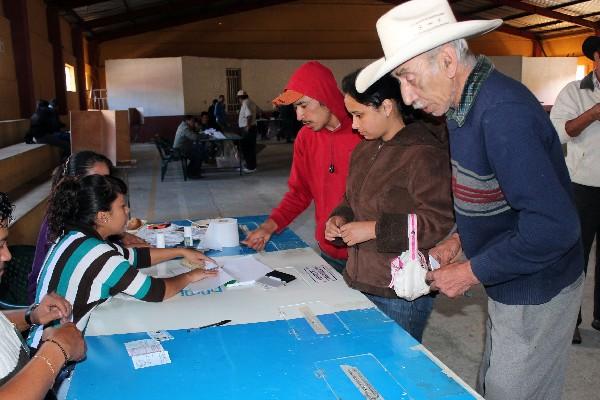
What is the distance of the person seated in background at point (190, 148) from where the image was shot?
28.4 feet

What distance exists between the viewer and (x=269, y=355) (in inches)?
49.7

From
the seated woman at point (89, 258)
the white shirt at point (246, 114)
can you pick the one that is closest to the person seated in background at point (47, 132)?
the white shirt at point (246, 114)

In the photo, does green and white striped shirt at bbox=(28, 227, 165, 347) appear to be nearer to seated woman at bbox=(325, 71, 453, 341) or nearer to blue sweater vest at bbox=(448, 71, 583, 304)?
seated woman at bbox=(325, 71, 453, 341)

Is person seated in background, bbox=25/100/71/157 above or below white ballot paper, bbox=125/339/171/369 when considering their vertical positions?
above

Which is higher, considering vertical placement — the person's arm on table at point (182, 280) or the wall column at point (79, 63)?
the wall column at point (79, 63)

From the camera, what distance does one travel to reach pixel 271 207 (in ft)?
21.2

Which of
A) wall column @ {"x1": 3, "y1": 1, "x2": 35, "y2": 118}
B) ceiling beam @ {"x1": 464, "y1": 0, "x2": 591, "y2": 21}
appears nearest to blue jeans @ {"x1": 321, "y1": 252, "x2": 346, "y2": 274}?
wall column @ {"x1": 3, "y1": 1, "x2": 35, "y2": 118}

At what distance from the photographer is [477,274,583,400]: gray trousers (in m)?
1.22

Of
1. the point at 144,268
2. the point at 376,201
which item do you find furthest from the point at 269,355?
the point at 144,268

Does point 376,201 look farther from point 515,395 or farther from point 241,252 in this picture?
point 241,252

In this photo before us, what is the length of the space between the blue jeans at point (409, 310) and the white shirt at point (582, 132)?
1403 millimetres

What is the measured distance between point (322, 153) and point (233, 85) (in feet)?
52.8

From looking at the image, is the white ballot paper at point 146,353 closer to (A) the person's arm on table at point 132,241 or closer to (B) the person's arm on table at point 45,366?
(B) the person's arm on table at point 45,366

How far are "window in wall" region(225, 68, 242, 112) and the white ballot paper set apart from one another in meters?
16.5
